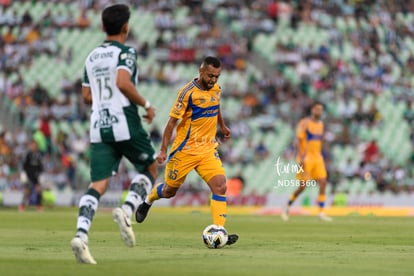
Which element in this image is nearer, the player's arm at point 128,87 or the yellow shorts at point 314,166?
the player's arm at point 128,87

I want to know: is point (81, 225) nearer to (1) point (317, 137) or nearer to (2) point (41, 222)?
(2) point (41, 222)

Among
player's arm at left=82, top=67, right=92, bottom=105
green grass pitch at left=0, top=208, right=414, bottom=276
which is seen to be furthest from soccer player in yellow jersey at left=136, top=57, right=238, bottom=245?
player's arm at left=82, top=67, right=92, bottom=105

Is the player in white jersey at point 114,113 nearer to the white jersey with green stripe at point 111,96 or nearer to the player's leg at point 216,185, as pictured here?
the white jersey with green stripe at point 111,96

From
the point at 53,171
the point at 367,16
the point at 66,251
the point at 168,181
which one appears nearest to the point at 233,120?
the point at 53,171

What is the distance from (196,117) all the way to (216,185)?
1.08 m

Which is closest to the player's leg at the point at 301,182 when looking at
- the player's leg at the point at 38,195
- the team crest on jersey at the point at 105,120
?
the player's leg at the point at 38,195

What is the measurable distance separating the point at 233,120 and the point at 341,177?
14.4 feet

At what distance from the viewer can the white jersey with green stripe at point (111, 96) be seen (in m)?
10.3

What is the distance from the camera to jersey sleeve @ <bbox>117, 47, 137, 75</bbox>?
10234mm

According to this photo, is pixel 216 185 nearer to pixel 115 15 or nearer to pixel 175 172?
pixel 175 172

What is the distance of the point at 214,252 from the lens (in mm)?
12086

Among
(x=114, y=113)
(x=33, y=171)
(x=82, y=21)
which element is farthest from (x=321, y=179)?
(x=82, y=21)

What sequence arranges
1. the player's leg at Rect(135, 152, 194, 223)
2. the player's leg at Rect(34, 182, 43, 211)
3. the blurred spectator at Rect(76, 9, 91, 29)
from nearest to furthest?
the player's leg at Rect(135, 152, 194, 223) < the player's leg at Rect(34, 182, 43, 211) < the blurred spectator at Rect(76, 9, 91, 29)

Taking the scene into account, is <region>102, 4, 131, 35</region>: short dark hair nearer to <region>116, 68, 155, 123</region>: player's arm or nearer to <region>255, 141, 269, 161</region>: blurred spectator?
<region>116, 68, 155, 123</region>: player's arm
